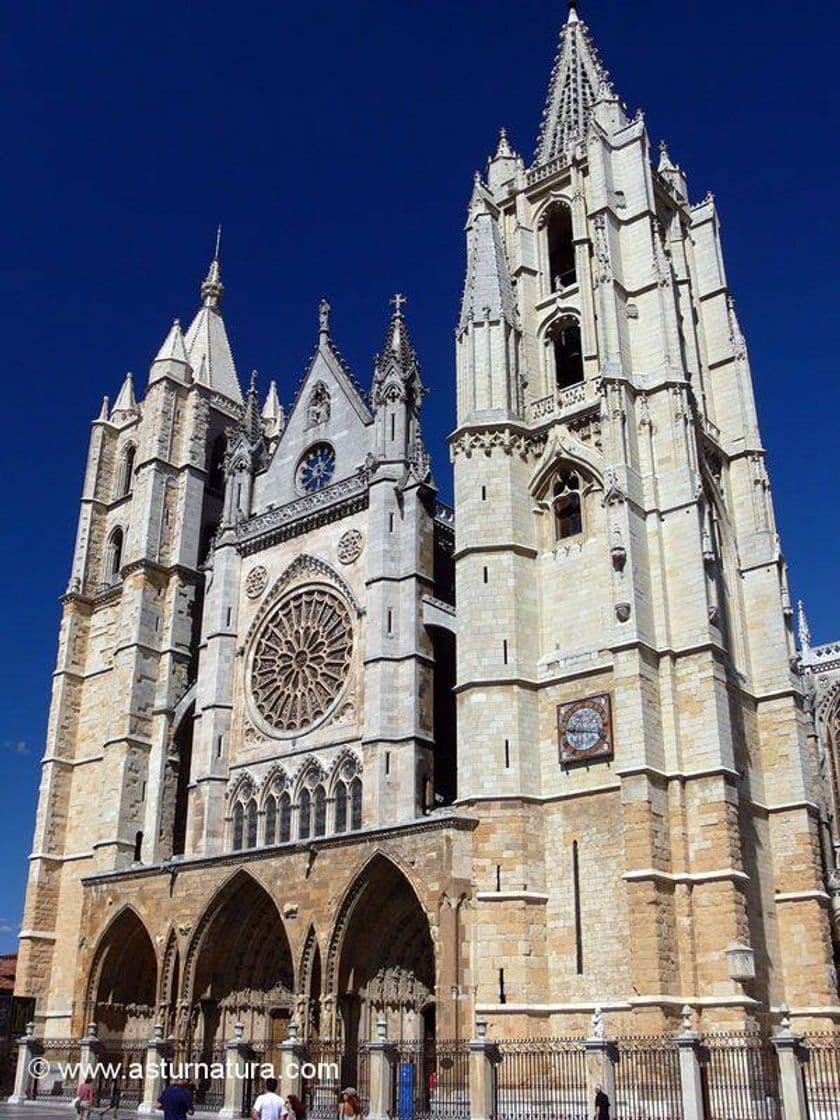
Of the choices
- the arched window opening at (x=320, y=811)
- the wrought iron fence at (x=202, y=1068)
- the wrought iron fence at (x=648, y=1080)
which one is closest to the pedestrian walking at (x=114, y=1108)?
the wrought iron fence at (x=202, y=1068)

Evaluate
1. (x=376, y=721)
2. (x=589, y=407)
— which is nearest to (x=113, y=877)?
(x=376, y=721)

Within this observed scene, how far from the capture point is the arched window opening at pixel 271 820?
89.9 ft

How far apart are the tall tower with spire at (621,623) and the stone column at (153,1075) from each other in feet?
22.2

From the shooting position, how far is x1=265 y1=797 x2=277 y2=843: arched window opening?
89.9 feet

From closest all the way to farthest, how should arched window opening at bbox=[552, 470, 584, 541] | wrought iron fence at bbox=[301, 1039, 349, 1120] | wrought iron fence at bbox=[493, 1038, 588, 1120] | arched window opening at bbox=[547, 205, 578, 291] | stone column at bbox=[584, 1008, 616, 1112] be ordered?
stone column at bbox=[584, 1008, 616, 1112] → wrought iron fence at bbox=[493, 1038, 588, 1120] → wrought iron fence at bbox=[301, 1039, 349, 1120] → arched window opening at bbox=[552, 470, 584, 541] → arched window opening at bbox=[547, 205, 578, 291]

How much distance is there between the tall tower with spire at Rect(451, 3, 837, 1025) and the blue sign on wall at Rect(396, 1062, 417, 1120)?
2.21 m

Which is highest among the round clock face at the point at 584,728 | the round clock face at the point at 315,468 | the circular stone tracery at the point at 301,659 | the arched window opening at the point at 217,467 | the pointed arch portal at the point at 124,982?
the arched window opening at the point at 217,467

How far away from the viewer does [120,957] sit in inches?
1117

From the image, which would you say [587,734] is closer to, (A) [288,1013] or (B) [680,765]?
(B) [680,765]

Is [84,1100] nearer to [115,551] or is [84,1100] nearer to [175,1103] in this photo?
[175,1103]

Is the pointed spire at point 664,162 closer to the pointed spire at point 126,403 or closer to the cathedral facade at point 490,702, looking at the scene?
the cathedral facade at point 490,702

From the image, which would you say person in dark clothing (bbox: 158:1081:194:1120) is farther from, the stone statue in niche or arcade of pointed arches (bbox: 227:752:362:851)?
the stone statue in niche

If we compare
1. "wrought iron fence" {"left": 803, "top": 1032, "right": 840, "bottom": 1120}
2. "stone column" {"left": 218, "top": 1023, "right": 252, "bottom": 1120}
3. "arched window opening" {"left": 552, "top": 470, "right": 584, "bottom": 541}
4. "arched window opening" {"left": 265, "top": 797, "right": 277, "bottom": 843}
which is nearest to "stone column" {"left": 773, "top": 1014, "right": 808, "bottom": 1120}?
"wrought iron fence" {"left": 803, "top": 1032, "right": 840, "bottom": 1120}

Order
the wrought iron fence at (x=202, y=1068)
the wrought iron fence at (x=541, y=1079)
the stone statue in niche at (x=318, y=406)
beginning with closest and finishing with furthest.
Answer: the wrought iron fence at (x=541, y=1079) → the wrought iron fence at (x=202, y=1068) → the stone statue in niche at (x=318, y=406)
